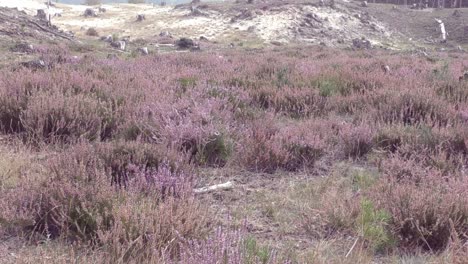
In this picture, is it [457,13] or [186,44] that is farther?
[457,13]

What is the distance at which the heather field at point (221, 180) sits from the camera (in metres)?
2.92

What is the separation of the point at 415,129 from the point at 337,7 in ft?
144

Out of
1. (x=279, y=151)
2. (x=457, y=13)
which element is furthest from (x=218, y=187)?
(x=457, y=13)

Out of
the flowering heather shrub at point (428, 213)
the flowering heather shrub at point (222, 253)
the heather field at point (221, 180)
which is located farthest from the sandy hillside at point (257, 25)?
the flowering heather shrub at point (222, 253)

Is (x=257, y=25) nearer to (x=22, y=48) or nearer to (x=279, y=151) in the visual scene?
(x=22, y=48)

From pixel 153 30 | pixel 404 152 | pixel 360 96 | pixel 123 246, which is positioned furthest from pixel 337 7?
pixel 123 246

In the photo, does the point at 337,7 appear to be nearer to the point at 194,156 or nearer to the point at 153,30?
the point at 153,30

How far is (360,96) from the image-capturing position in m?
8.24

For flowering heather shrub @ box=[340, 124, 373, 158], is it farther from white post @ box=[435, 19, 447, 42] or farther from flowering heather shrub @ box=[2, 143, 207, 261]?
white post @ box=[435, 19, 447, 42]

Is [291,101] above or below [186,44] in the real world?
above

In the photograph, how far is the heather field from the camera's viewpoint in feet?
9.58

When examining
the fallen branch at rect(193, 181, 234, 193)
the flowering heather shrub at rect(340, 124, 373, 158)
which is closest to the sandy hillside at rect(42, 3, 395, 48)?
the flowering heather shrub at rect(340, 124, 373, 158)

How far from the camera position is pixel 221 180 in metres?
4.65

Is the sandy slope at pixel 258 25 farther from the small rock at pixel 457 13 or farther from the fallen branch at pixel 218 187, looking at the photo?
the fallen branch at pixel 218 187
